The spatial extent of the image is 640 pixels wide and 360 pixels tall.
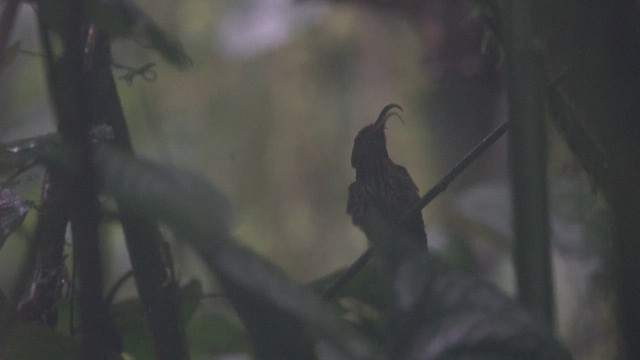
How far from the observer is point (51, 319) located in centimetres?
69

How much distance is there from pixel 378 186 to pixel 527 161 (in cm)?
33

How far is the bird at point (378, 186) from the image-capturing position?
2.68 feet

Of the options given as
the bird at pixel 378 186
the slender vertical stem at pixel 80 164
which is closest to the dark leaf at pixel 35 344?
the slender vertical stem at pixel 80 164

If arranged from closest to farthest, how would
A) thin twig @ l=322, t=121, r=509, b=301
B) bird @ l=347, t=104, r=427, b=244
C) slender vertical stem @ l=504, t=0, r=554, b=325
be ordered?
slender vertical stem @ l=504, t=0, r=554, b=325 < thin twig @ l=322, t=121, r=509, b=301 < bird @ l=347, t=104, r=427, b=244

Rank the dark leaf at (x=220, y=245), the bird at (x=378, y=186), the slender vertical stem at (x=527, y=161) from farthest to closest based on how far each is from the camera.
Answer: the bird at (x=378, y=186) → the slender vertical stem at (x=527, y=161) → the dark leaf at (x=220, y=245)

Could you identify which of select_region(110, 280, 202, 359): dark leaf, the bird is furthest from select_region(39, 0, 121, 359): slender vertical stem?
the bird

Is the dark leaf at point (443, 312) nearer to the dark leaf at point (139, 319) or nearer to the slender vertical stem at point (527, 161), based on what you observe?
the slender vertical stem at point (527, 161)

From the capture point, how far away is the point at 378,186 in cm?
86

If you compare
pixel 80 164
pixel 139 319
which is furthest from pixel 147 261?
pixel 80 164

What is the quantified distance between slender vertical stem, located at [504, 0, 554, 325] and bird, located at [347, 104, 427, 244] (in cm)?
24

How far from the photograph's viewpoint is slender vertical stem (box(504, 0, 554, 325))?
0.51 metres

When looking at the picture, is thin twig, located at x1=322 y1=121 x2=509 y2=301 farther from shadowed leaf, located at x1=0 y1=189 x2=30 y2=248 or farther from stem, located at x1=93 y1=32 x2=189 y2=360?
shadowed leaf, located at x1=0 y1=189 x2=30 y2=248

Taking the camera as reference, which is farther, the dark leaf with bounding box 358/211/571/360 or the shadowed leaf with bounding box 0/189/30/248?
the shadowed leaf with bounding box 0/189/30/248

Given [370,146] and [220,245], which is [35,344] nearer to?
[220,245]
